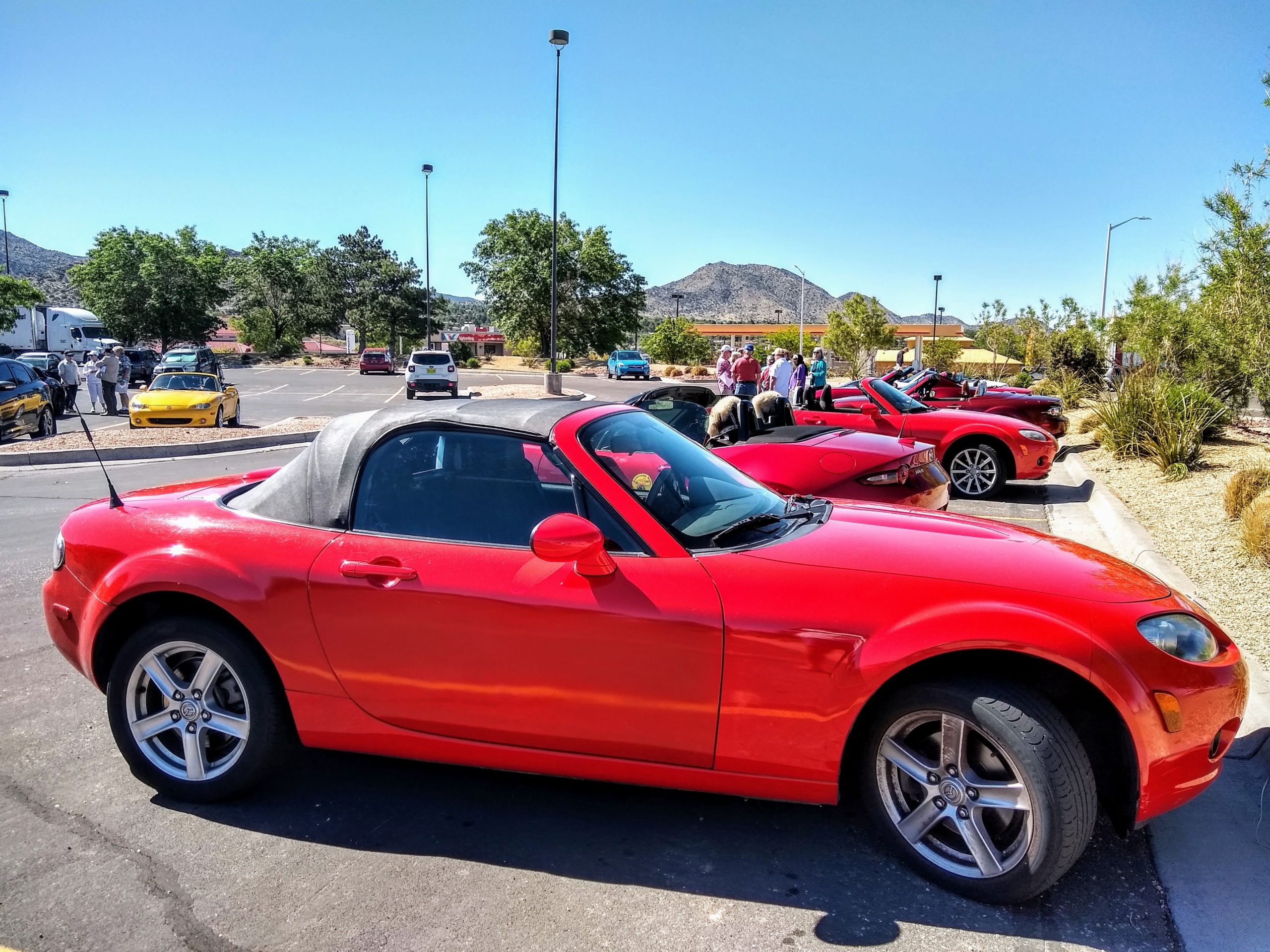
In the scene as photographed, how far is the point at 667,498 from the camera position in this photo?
3264 mm

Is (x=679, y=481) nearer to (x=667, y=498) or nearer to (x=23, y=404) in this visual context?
(x=667, y=498)

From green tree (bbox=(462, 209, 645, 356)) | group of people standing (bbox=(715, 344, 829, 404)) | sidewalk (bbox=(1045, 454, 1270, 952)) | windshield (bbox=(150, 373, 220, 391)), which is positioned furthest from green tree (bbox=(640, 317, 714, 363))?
sidewalk (bbox=(1045, 454, 1270, 952))

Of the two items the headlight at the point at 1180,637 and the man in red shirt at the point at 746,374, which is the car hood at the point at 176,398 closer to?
the man in red shirt at the point at 746,374

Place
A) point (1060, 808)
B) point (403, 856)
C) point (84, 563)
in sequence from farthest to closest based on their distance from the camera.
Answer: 1. point (84, 563)
2. point (403, 856)
3. point (1060, 808)

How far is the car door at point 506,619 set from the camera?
113 inches

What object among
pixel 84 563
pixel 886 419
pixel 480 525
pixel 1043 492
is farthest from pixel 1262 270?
pixel 84 563

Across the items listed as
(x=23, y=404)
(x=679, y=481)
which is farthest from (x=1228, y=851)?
(x=23, y=404)

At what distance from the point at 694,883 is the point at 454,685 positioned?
101 cm

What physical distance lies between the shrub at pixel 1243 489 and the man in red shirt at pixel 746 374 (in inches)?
420

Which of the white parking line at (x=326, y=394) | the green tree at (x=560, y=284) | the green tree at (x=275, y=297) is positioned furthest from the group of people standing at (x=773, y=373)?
the green tree at (x=275, y=297)

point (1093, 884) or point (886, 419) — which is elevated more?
point (886, 419)

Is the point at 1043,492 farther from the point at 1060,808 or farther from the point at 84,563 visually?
the point at 84,563

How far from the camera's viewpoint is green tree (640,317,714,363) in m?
67.9

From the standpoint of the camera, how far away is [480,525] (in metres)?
3.20
